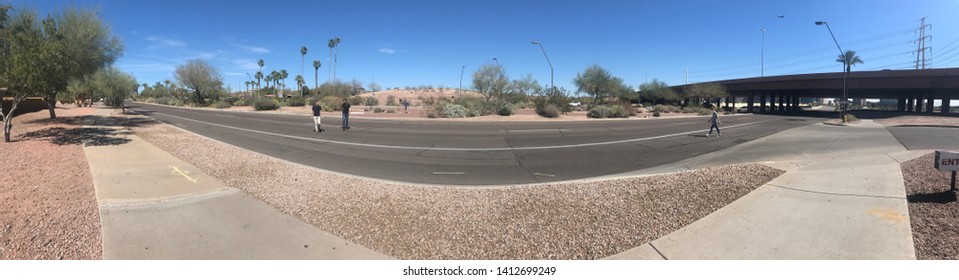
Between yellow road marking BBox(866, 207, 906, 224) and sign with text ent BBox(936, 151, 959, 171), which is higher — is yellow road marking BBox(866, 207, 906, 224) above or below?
below

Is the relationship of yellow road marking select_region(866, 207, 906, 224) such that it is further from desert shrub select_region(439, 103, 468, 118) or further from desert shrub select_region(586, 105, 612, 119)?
desert shrub select_region(586, 105, 612, 119)

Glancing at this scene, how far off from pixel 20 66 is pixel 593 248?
1568 cm

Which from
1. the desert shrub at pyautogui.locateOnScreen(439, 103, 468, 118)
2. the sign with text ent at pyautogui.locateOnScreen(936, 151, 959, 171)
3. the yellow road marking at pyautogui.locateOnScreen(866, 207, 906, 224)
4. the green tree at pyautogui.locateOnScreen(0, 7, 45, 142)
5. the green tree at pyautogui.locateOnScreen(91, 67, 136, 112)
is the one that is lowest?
the yellow road marking at pyautogui.locateOnScreen(866, 207, 906, 224)

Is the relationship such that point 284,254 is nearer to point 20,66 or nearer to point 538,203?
point 538,203

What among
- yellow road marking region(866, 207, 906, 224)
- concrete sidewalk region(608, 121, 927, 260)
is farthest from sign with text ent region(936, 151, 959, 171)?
yellow road marking region(866, 207, 906, 224)

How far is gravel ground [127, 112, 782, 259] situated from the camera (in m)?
4.22

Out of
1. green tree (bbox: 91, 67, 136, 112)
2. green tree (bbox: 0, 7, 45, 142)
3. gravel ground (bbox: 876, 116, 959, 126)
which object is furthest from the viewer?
green tree (bbox: 91, 67, 136, 112)

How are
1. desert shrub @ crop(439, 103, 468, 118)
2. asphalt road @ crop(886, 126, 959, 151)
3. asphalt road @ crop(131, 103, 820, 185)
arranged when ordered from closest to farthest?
asphalt road @ crop(131, 103, 820, 185) < asphalt road @ crop(886, 126, 959, 151) < desert shrub @ crop(439, 103, 468, 118)

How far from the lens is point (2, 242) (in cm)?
421

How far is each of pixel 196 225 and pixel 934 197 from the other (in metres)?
9.68

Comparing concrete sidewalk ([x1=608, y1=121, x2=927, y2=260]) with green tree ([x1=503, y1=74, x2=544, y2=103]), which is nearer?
concrete sidewalk ([x1=608, y1=121, x2=927, y2=260])

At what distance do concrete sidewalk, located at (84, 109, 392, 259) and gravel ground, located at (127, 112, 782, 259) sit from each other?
0.25 metres

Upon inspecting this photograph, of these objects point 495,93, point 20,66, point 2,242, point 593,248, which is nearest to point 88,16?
point 20,66

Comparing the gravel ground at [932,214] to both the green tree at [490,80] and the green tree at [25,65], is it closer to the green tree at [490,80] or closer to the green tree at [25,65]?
the green tree at [25,65]
